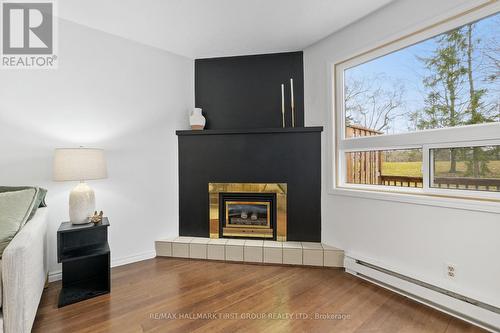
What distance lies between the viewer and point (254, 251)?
250 cm

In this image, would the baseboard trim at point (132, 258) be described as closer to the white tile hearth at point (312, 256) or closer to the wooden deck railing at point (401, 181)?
the white tile hearth at point (312, 256)

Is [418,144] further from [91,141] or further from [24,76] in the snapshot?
[24,76]

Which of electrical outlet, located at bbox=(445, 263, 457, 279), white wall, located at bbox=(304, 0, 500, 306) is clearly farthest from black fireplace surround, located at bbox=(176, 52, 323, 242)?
electrical outlet, located at bbox=(445, 263, 457, 279)

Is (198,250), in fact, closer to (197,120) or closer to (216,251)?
(216,251)

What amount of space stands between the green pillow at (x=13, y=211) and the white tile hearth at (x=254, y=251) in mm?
1291

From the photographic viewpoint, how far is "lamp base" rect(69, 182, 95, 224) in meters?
1.94

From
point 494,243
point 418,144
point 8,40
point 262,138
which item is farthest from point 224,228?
point 8,40

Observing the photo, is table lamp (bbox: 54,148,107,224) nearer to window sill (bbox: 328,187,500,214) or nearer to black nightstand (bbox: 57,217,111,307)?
black nightstand (bbox: 57,217,111,307)

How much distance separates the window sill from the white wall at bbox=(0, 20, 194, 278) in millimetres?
1973

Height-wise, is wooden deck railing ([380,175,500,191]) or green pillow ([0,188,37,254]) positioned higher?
wooden deck railing ([380,175,500,191])

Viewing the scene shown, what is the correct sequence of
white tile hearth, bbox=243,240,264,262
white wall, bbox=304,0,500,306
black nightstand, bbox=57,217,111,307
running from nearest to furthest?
white wall, bbox=304,0,500,306 → black nightstand, bbox=57,217,111,307 → white tile hearth, bbox=243,240,264,262

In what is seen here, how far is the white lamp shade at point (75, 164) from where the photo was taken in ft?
6.03

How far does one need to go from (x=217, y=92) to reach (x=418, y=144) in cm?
218

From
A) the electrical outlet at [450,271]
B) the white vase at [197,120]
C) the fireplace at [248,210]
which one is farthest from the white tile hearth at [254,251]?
the white vase at [197,120]
